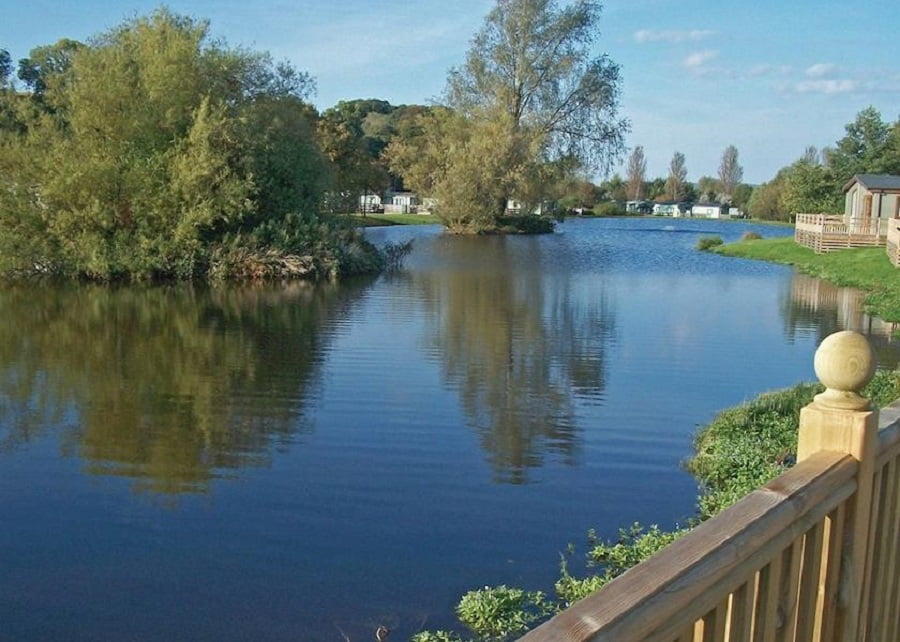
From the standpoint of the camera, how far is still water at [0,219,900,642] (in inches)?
259

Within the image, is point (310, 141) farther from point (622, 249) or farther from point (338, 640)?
point (338, 640)

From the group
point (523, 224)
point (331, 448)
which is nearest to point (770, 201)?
point (523, 224)

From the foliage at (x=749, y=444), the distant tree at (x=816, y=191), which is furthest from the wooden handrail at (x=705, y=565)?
the distant tree at (x=816, y=191)

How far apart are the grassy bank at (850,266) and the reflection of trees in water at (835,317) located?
44 cm

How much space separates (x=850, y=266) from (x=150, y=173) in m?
25.6

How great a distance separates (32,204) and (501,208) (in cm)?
3494

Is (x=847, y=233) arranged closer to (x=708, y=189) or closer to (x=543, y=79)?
(x=543, y=79)

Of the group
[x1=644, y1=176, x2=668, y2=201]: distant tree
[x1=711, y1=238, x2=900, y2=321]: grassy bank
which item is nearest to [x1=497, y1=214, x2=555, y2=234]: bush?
[x1=711, y1=238, x2=900, y2=321]: grassy bank

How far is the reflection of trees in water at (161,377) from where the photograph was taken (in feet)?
33.1

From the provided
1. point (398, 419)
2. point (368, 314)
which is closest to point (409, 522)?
point (398, 419)

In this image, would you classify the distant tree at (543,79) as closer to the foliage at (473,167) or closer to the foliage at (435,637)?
the foliage at (473,167)

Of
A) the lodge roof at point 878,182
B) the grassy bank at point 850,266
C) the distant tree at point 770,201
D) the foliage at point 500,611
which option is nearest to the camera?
the foliage at point 500,611

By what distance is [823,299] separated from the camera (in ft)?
85.5

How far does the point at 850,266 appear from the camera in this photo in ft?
113
